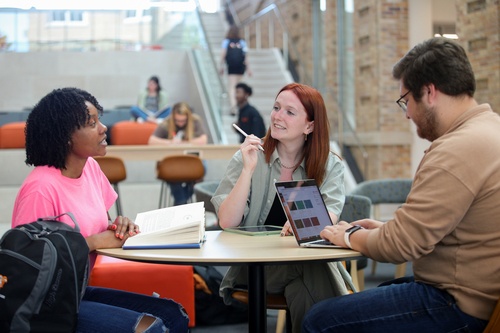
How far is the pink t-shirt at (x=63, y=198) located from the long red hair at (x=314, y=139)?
796mm

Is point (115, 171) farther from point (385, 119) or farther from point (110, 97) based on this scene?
point (110, 97)

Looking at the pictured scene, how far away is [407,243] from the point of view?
2.19 metres

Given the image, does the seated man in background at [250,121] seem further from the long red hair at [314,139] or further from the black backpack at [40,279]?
the black backpack at [40,279]

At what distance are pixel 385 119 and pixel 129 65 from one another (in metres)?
5.96

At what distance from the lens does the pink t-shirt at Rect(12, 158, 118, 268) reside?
242 centimetres

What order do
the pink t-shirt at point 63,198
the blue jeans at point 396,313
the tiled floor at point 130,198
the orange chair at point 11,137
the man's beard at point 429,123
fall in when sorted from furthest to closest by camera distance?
the orange chair at point 11,137, the tiled floor at point 130,198, the pink t-shirt at point 63,198, the man's beard at point 429,123, the blue jeans at point 396,313

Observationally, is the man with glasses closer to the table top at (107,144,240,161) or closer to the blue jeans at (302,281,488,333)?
the blue jeans at (302,281,488,333)

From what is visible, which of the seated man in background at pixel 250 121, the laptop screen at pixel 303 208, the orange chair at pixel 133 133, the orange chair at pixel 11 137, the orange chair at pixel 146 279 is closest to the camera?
the laptop screen at pixel 303 208

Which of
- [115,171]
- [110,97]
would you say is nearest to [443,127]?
[115,171]

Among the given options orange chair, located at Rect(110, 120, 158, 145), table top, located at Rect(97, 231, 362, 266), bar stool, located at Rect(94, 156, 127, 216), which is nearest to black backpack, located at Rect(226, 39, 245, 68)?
orange chair, located at Rect(110, 120, 158, 145)

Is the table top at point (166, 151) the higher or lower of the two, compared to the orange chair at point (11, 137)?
lower

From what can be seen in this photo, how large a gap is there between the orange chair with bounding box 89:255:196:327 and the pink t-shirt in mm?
1359

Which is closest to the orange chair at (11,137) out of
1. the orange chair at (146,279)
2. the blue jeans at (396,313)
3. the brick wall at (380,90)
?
the brick wall at (380,90)

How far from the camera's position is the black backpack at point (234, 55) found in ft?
38.9
